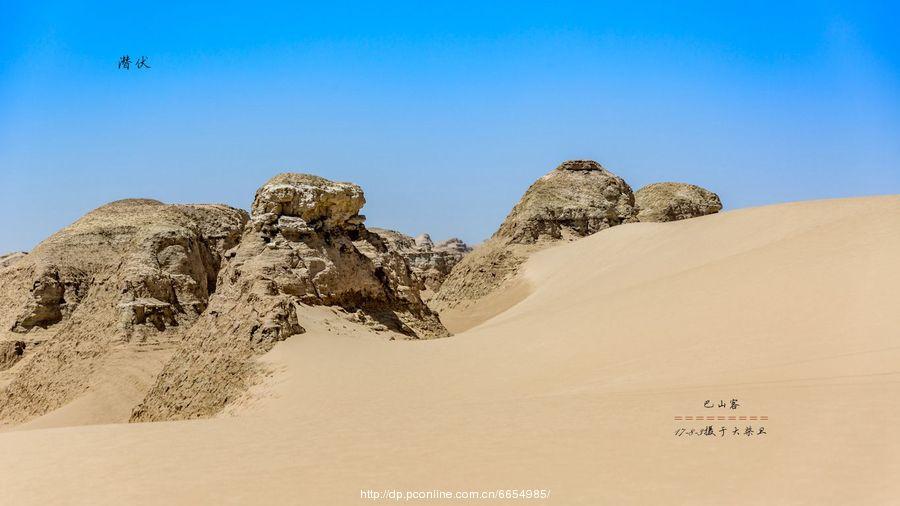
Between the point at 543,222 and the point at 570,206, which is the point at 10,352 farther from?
the point at 570,206

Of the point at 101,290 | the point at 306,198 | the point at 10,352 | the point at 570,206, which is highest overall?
the point at 570,206

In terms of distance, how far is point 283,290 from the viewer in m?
16.4

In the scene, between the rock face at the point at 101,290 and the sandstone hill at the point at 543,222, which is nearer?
the rock face at the point at 101,290

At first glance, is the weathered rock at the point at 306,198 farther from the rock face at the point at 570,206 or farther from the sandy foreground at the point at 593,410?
the rock face at the point at 570,206

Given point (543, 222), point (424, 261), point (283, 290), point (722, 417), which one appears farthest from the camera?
point (424, 261)

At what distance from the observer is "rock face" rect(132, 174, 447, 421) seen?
1484 cm

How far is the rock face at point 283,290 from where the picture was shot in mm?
14836

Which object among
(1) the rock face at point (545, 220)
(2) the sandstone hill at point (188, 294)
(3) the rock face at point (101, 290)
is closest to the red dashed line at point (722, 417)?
(2) the sandstone hill at point (188, 294)

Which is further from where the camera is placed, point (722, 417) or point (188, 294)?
point (188, 294)

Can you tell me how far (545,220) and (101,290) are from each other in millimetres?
18390

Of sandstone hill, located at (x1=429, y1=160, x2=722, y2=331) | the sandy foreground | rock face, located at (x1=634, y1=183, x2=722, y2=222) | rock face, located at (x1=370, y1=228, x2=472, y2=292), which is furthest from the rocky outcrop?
rock face, located at (x1=634, y1=183, x2=722, y2=222)

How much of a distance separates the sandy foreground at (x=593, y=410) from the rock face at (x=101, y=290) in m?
3.01

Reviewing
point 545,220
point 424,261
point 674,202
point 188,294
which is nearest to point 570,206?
point 545,220

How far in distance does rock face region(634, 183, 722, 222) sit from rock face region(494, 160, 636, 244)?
11.6 ft
